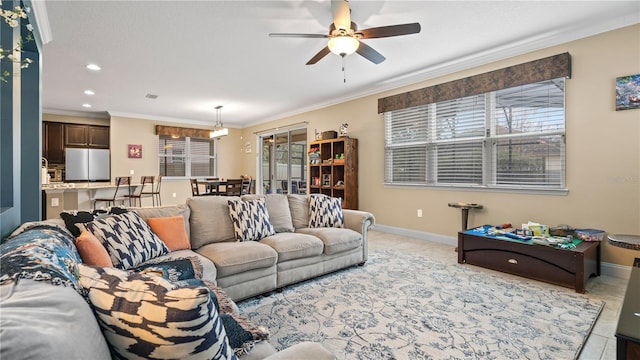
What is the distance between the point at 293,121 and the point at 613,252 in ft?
20.4

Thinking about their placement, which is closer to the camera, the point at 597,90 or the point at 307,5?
the point at 307,5

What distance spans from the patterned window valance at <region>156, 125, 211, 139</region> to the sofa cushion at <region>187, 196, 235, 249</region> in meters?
6.19

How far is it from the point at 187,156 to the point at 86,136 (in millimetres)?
2371

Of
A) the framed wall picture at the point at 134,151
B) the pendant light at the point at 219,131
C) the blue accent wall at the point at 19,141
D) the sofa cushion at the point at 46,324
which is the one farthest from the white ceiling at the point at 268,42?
the sofa cushion at the point at 46,324

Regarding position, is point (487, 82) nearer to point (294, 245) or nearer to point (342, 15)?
point (342, 15)

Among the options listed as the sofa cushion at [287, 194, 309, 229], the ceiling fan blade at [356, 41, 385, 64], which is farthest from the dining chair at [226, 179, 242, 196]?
the ceiling fan blade at [356, 41, 385, 64]

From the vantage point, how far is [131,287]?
2.73ft

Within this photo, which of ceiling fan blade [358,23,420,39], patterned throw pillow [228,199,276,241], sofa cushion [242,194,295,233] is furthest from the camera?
sofa cushion [242,194,295,233]

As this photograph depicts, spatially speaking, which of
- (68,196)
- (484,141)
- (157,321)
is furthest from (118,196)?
(484,141)

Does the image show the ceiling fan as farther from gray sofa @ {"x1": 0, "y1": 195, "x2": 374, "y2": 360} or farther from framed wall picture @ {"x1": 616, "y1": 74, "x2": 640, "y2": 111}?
framed wall picture @ {"x1": 616, "y1": 74, "x2": 640, "y2": 111}

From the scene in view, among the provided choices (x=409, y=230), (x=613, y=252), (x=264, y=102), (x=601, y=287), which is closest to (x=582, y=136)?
(x=613, y=252)

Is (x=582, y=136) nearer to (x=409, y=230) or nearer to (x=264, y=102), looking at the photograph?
(x=409, y=230)

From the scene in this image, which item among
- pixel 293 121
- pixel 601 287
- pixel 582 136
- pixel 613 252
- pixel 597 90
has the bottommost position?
pixel 601 287

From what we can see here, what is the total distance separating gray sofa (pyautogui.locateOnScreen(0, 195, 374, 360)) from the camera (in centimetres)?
59
